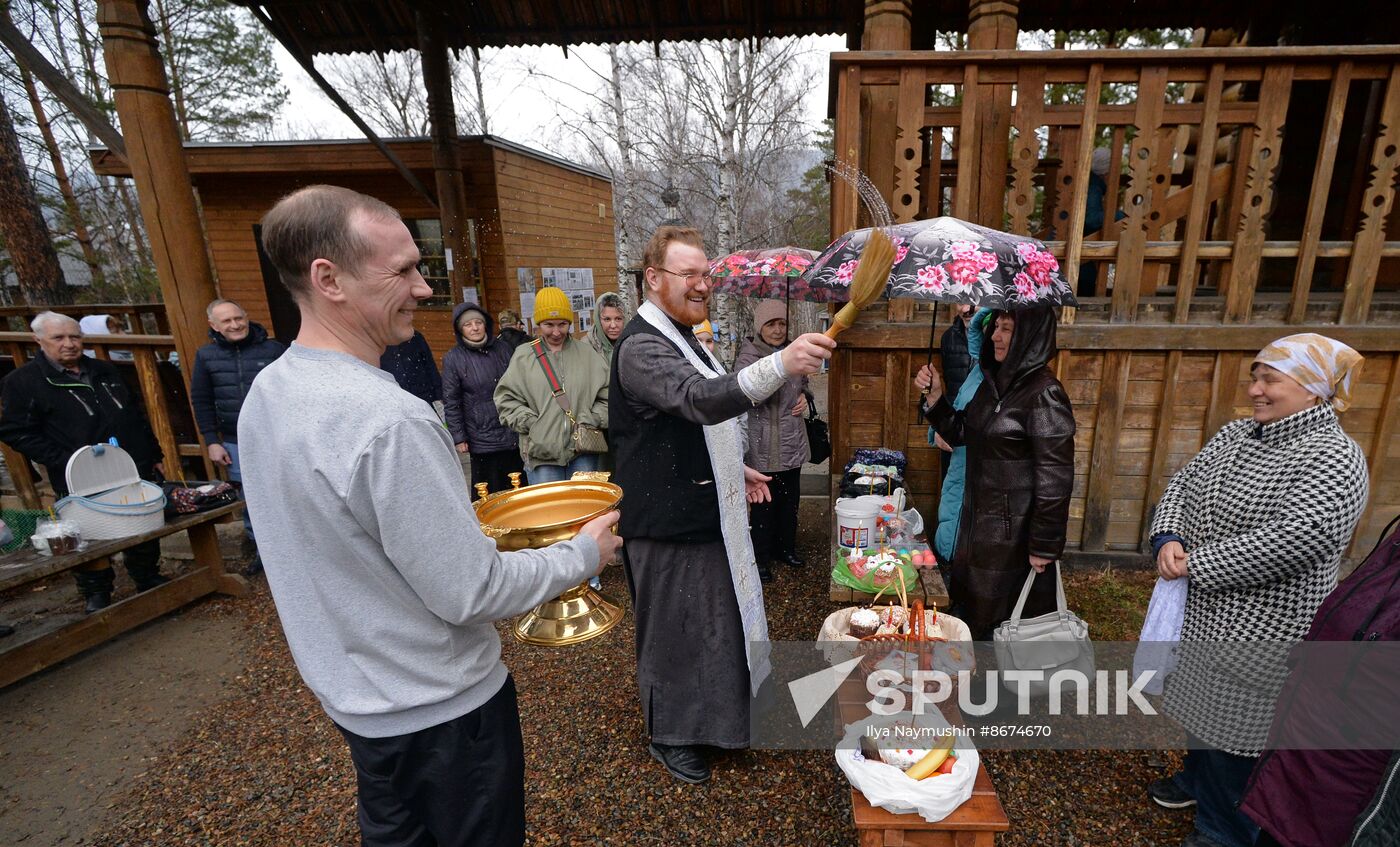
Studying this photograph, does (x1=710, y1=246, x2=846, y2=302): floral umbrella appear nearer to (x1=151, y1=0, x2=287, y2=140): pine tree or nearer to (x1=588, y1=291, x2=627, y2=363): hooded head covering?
(x1=588, y1=291, x2=627, y2=363): hooded head covering

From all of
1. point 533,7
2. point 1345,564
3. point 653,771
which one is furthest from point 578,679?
point 533,7

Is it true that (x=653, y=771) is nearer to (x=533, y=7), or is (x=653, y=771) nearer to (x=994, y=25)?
(x=994, y=25)

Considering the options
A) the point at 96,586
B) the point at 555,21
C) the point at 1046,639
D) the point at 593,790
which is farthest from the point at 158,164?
the point at 1046,639

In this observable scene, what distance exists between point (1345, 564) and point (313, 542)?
20.9 feet

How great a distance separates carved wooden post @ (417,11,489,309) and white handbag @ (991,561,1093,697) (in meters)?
7.06

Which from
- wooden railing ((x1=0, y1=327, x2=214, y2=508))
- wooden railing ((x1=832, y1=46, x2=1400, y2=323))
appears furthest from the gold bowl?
wooden railing ((x1=0, y1=327, x2=214, y2=508))

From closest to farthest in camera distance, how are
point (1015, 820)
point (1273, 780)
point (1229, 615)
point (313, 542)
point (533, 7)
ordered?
point (313, 542) → point (1273, 780) → point (1229, 615) → point (1015, 820) → point (533, 7)

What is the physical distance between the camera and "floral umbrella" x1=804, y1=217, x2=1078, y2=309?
259 centimetres

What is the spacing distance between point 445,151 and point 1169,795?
8597 mm

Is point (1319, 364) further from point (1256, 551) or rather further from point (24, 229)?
point (24, 229)

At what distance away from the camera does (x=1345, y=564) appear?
443cm

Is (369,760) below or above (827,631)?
above

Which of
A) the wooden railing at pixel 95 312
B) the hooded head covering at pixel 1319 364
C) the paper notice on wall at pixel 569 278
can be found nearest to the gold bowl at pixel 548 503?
the hooded head covering at pixel 1319 364

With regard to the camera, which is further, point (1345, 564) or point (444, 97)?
point (444, 97)
